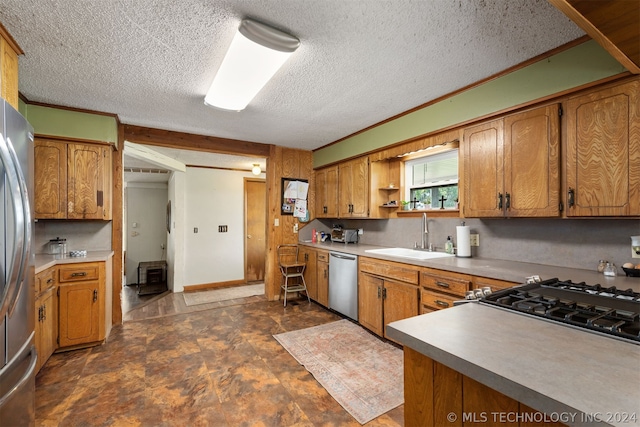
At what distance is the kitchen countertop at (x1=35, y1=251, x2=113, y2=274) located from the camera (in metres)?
2.48

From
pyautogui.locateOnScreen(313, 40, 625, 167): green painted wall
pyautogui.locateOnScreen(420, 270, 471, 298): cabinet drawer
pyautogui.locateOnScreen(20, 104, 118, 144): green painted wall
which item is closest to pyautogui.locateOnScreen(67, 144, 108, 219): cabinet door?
pyautogui.locateOnScreen(20, 104, 118, 144): green painted wall

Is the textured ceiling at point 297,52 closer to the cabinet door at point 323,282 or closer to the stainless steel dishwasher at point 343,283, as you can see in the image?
the stainless steel dishwasher at point 343,283

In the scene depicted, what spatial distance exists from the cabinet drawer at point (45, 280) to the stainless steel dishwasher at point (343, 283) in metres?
2.79

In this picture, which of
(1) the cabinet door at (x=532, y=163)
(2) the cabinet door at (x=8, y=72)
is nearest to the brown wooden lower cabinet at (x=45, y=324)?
(2) the cabinet door at (x=8, y=72)

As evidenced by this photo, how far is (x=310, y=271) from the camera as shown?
4371 mm

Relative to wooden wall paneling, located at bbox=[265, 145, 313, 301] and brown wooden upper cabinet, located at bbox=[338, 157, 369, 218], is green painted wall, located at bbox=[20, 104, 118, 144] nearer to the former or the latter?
wooden wall paneling, located at bbox=[265, 145, 313, 301]

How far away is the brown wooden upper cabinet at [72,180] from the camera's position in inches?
114

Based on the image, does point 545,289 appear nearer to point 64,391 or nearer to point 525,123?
point 525,123

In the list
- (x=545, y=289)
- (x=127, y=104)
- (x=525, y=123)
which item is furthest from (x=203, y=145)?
(x=545, y=289)

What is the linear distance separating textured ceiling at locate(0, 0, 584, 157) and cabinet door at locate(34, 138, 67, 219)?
0.46 metres

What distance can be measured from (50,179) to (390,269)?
3466 mm

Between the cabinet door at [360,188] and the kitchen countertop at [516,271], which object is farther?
the cabinet door at [360,188]

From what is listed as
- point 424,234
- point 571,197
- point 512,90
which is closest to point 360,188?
point 424,234

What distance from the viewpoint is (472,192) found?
252 cm
